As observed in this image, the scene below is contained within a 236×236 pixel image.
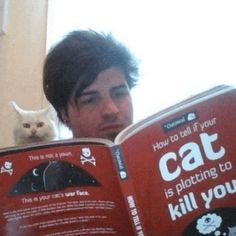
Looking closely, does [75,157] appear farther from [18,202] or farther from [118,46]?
[118,46]

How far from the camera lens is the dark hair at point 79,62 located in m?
0.79

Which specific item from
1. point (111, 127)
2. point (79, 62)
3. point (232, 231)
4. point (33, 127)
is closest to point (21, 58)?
point (33, 127)

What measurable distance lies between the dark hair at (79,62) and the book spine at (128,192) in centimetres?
33

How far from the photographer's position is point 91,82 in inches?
30.6

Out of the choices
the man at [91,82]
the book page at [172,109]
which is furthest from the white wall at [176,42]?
the book page at [172,109]

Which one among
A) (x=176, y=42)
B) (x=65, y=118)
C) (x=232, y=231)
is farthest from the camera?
(x=176, y=42)

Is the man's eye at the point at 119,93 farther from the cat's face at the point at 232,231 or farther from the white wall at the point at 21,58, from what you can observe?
the white wall at the point at 21,58

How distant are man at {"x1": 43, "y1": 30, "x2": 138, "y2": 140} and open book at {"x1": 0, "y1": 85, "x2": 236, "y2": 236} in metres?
0.26

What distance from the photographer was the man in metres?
0.75

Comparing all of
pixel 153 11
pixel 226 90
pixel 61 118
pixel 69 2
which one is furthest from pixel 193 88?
pixel 226 90

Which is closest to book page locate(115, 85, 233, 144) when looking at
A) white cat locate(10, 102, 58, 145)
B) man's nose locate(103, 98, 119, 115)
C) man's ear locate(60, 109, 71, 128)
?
man's nose locate(103, 98, 119, 115)

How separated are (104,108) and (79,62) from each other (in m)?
0.12

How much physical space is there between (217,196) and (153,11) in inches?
40.0

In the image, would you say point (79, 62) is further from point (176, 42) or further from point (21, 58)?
point (21, 58)
